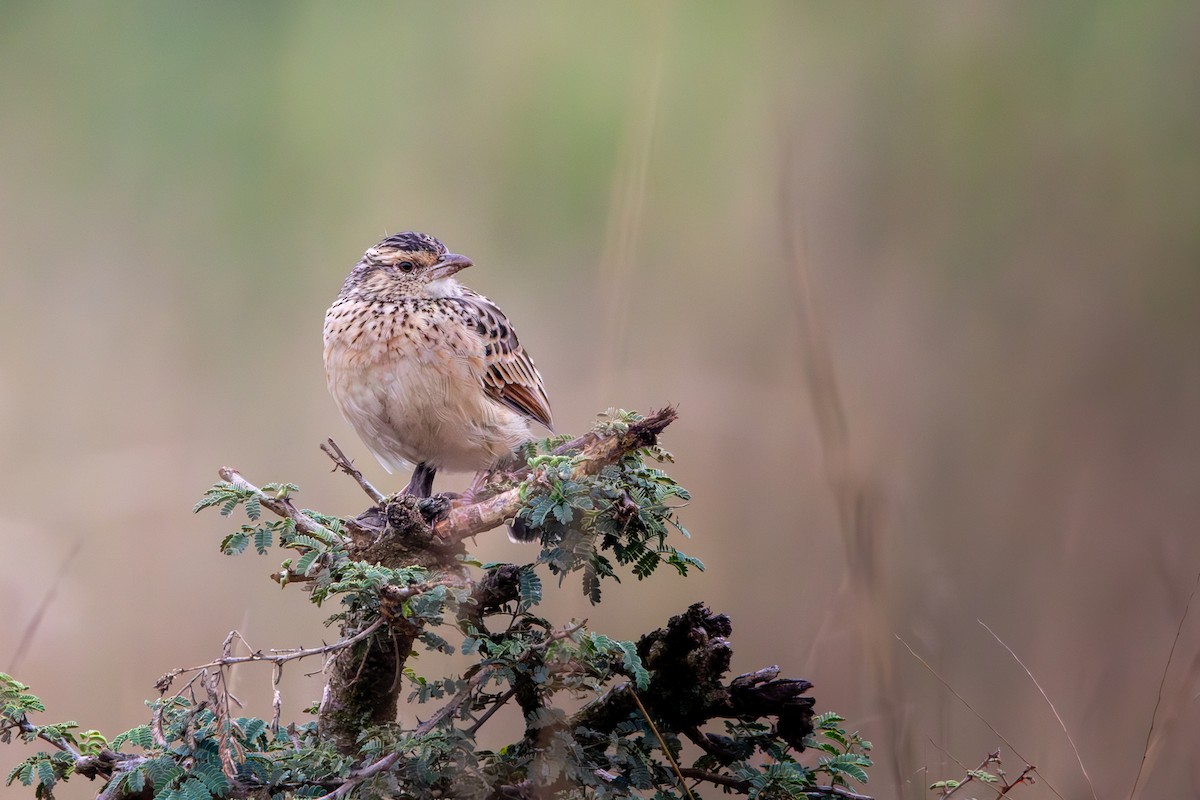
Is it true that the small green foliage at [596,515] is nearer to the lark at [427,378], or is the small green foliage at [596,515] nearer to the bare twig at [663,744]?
the bare twig at [663,744]

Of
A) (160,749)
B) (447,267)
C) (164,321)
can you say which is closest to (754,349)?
(447,267)

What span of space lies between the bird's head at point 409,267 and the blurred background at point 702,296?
91 centimetres

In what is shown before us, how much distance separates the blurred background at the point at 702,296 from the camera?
541 centimetres

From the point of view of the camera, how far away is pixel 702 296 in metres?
7.25

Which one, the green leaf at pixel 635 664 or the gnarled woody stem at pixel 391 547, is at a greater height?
the gnarled woody stem at pixel 391 547

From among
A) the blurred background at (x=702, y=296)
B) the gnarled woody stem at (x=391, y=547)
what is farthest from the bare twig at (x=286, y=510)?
the blurred background at (x=702, y=296)

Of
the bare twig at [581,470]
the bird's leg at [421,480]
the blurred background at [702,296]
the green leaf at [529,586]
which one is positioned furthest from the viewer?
the blurred background at [702,296]

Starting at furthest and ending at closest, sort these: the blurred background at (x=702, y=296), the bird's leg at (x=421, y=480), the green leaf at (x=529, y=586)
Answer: the blurred background at (x=702, y=296), the bird's leg at (x=421, y=480), the green leaf at (x=529, y=586)

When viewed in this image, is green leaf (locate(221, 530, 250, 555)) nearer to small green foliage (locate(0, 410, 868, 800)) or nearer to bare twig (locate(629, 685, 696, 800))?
small green foliage (locate(0, 410, 868, 800))

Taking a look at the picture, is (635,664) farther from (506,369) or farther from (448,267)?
(448,267)

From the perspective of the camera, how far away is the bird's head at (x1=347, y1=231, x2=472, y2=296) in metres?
5.41

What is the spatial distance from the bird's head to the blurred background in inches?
35.8

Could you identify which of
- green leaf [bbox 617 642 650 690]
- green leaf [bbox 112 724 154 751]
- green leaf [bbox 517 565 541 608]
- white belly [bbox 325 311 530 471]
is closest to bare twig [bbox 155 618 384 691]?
green leaf [bbox 112 724 154 751]

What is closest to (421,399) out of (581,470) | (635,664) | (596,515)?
(581,470)
